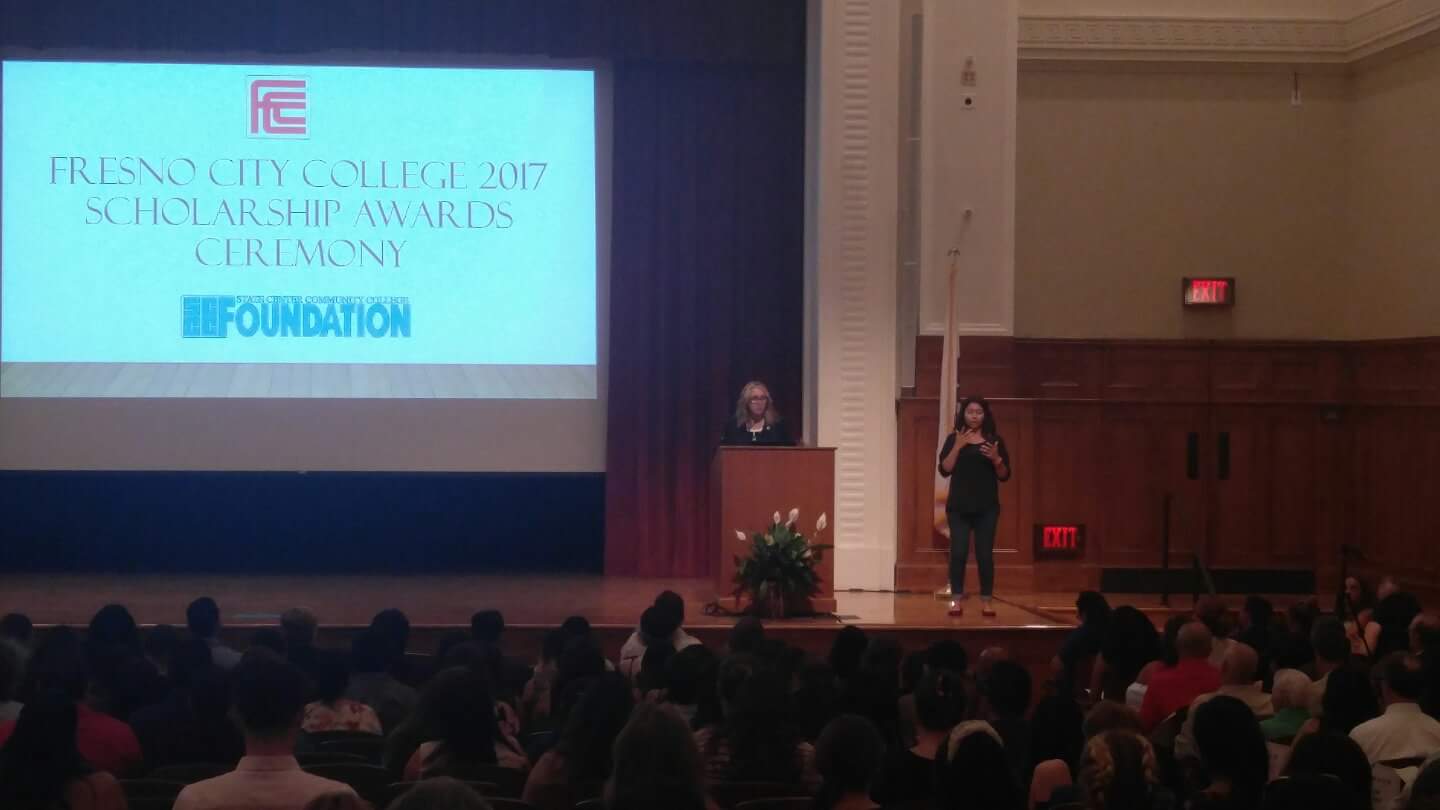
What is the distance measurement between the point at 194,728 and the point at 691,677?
1.29m

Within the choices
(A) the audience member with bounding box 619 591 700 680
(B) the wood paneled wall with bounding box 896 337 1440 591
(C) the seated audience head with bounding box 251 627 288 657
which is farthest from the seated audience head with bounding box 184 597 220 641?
(B) the wood paneled wall with bounding box 896 337 1440 591

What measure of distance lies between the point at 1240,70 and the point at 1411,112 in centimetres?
123

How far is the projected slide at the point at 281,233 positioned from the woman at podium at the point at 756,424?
2176 mm

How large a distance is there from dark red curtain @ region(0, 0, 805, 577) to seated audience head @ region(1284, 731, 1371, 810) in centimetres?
794

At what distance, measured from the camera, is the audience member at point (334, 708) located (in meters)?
4.44

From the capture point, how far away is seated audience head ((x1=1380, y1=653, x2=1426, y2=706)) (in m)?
4.04

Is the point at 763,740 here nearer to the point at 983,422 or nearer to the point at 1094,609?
the point at 1094,609

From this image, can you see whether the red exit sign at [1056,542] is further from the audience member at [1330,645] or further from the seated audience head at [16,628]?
the seated audience head at [16,628]

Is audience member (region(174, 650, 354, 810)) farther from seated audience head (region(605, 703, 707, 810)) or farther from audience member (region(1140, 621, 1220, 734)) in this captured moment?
audience member (region(1140, 621, 1220, 734))

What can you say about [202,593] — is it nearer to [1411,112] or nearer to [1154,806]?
[1154,806]

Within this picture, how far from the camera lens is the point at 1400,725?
13.1 feet

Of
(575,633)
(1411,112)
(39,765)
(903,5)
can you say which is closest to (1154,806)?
(39,765)

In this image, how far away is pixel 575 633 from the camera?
5262 millimetres

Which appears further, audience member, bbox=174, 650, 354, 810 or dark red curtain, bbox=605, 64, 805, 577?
dark red curtain, bbox=605, 64, 805, 577
